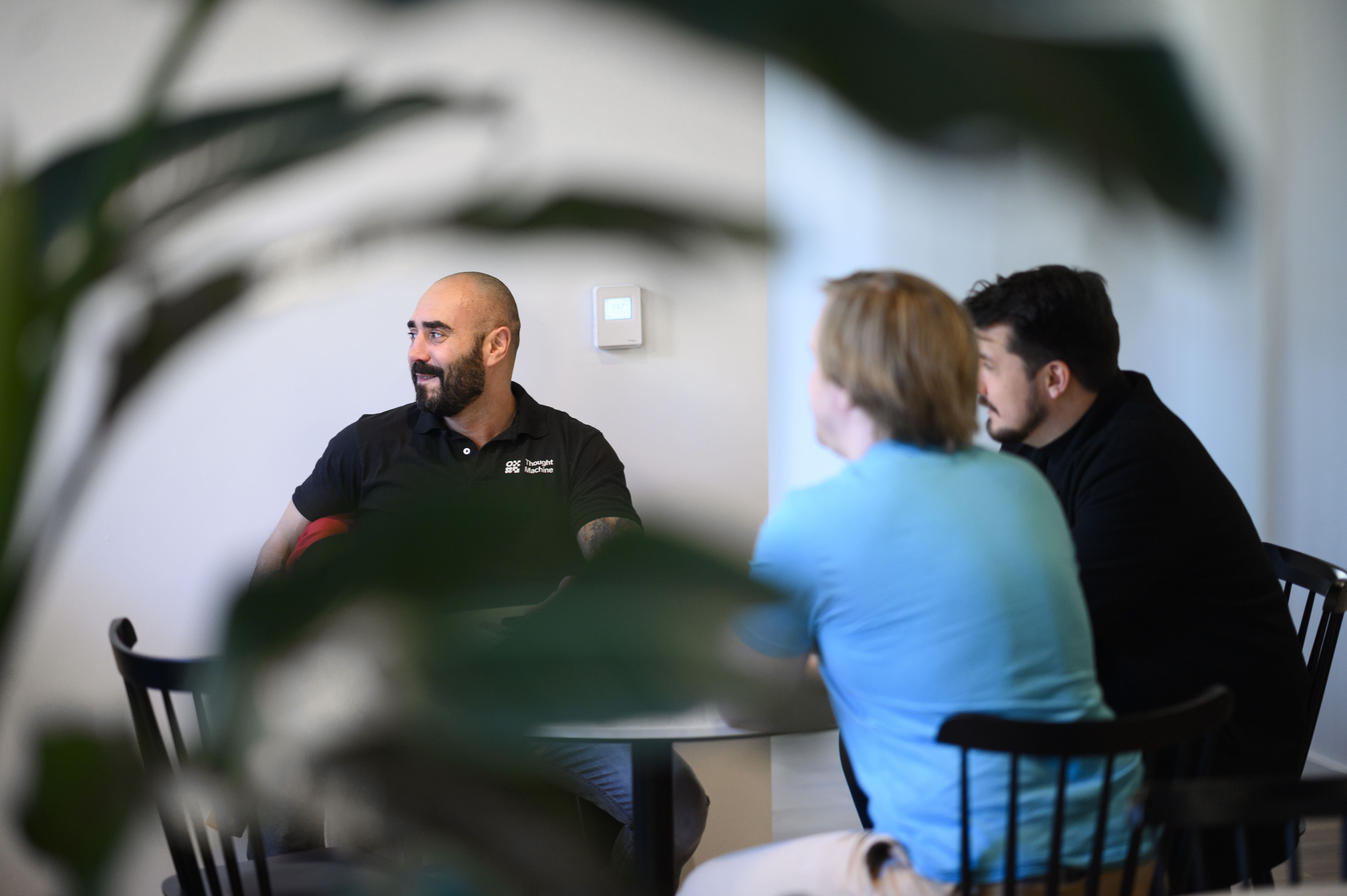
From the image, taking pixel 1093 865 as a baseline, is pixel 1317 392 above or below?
above

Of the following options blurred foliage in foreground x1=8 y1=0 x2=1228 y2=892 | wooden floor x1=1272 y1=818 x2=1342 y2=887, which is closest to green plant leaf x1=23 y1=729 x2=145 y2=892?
blurred foliage in foreground x1=8 y1=0 x2=1228 y2=892

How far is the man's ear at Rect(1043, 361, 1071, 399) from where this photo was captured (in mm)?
1862

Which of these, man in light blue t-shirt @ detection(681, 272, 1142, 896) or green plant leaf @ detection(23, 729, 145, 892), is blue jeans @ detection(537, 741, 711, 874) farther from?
green plant leaf @ detection(23, 729, 145, 892)

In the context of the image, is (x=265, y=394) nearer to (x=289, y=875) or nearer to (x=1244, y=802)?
(x=289, y=875)

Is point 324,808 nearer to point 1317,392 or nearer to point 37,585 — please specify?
point 37,585

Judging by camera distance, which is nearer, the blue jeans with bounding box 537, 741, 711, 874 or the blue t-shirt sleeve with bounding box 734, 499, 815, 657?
the blue t-shirt sleeve with bounding box 734, 499, 815, 657

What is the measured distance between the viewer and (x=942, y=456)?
1.21 m

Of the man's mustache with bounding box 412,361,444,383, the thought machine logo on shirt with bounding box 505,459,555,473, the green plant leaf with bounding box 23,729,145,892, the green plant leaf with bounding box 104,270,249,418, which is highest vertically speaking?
the man's mustache with bounding box 412,361,444,383

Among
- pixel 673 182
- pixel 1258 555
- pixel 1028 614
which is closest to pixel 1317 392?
pixel 1258 555

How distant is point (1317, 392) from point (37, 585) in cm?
349

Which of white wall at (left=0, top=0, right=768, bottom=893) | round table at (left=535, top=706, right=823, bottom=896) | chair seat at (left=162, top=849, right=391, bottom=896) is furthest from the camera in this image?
white wall at (left=0, top=0, right=768, bottom=893)

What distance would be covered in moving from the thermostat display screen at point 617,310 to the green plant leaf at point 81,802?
2.33 metres

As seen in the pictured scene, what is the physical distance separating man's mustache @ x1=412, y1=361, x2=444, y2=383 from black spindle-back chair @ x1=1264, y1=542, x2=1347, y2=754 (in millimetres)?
1707

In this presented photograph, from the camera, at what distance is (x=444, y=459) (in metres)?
2.47
